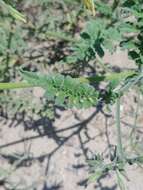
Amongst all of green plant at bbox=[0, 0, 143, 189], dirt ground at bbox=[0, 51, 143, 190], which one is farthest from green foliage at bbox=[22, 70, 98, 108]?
dirt ground at bbox=[0, 51, 143, 190]

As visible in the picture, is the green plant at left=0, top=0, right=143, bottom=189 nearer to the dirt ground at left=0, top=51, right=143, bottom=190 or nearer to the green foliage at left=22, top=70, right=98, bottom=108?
the green foliage at left=22, top=70, right=98, bottom=108

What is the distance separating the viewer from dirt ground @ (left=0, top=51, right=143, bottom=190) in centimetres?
225

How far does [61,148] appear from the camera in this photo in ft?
7.58

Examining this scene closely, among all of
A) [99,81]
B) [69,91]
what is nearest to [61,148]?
[99,81]

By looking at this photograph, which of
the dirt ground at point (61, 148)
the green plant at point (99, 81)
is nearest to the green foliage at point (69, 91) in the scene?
the green plant at point (99, 81)

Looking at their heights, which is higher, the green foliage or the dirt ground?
the green foliage

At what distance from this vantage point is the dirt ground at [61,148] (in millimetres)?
2248

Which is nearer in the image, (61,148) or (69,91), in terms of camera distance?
(69,91)

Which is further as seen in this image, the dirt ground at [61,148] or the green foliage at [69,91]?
the dirt ground at [61,148]

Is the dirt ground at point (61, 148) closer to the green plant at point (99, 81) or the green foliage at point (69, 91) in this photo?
the green plant at point (99, 81)

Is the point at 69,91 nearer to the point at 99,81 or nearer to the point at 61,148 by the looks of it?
the point at 99,81

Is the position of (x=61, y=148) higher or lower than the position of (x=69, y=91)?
lower

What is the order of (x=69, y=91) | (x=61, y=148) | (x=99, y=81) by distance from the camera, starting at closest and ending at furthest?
(x=69, y=91), (x=99, y=81), (x=61, y=148)

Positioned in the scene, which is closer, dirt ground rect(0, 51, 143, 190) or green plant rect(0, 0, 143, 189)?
green plant rect(0, 0, 143, 189)
